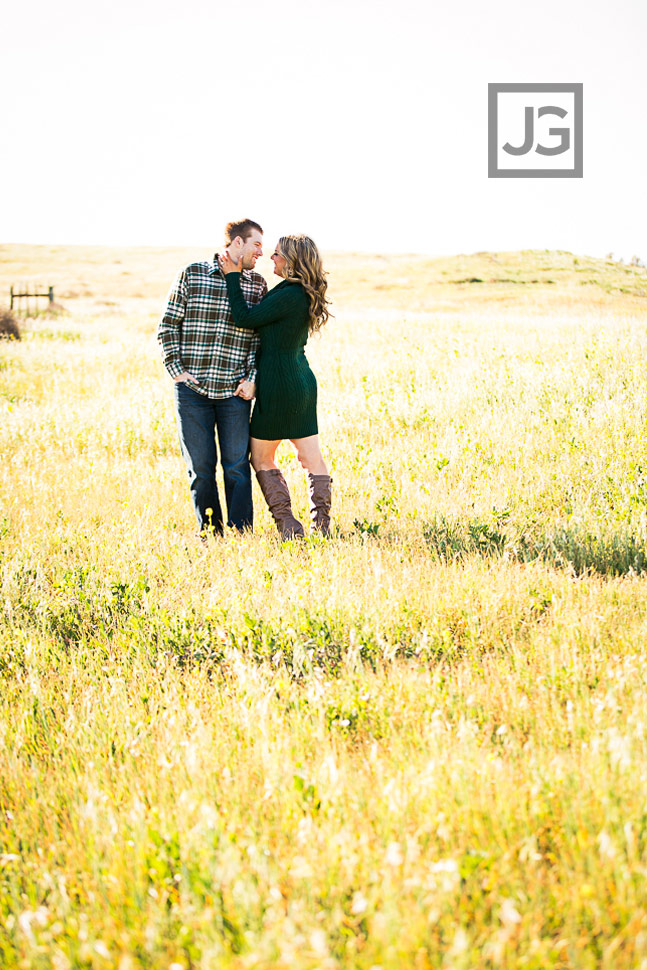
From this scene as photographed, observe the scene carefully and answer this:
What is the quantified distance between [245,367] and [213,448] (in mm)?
685

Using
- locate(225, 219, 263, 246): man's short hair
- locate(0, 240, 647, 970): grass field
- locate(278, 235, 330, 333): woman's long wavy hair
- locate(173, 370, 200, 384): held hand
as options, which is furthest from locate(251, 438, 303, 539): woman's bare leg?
locate(225, 219, 263, 246): man's short hair

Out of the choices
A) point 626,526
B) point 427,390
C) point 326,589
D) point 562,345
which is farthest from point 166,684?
point 562,345

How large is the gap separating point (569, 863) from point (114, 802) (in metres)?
1.50

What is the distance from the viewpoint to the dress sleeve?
17.1ft

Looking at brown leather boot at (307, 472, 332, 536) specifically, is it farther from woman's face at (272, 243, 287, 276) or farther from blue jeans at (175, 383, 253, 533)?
woman's face at (272, 243, 287, 276)

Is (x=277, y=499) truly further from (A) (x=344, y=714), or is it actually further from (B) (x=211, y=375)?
(A) (x=344, y=714)

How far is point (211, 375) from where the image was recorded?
5539 mm

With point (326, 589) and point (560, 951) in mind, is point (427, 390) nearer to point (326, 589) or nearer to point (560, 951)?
point (326, 589)

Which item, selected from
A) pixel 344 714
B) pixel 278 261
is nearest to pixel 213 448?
pixel 278 261

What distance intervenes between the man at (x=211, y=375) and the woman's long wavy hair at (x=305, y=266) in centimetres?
Answer: 25

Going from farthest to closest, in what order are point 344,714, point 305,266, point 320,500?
point 320,500 < point 305,266 < point 344,714

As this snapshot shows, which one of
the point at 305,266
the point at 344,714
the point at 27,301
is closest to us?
the point at 344,714

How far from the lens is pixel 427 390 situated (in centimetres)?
1033

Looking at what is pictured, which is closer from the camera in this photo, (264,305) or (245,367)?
(264,305)
